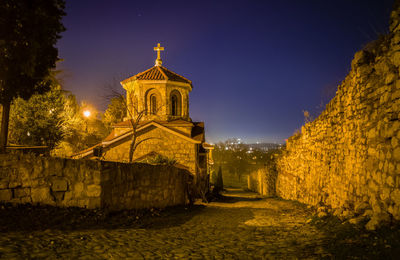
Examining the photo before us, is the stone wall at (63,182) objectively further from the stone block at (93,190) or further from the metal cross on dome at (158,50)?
the metal cross on dome at (158,50)

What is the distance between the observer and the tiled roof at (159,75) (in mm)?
23522

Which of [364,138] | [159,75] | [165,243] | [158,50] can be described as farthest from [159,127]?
[364,138]

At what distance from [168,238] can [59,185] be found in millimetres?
3078

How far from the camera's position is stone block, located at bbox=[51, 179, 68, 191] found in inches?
262

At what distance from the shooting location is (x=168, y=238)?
226 inches

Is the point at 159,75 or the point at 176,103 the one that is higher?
the point at 159,75

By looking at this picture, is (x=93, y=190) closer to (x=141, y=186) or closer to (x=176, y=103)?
(x=141, y=186)

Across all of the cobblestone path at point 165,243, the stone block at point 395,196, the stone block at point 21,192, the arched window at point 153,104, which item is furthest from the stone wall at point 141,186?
the arched window at point 153,104

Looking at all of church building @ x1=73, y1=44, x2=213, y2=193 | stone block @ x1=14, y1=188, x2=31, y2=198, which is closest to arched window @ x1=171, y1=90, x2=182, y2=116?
church building @ x1=73, y1=44, x2=213, y2=193

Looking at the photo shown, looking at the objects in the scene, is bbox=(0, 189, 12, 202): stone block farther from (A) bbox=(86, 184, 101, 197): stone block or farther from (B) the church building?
(B) the church building

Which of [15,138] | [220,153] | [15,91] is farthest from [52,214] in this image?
[220,153]

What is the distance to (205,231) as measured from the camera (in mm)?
6648

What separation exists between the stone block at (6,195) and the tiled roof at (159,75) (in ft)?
58.9

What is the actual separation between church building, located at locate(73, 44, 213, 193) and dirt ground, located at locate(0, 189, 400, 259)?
1240 cm
